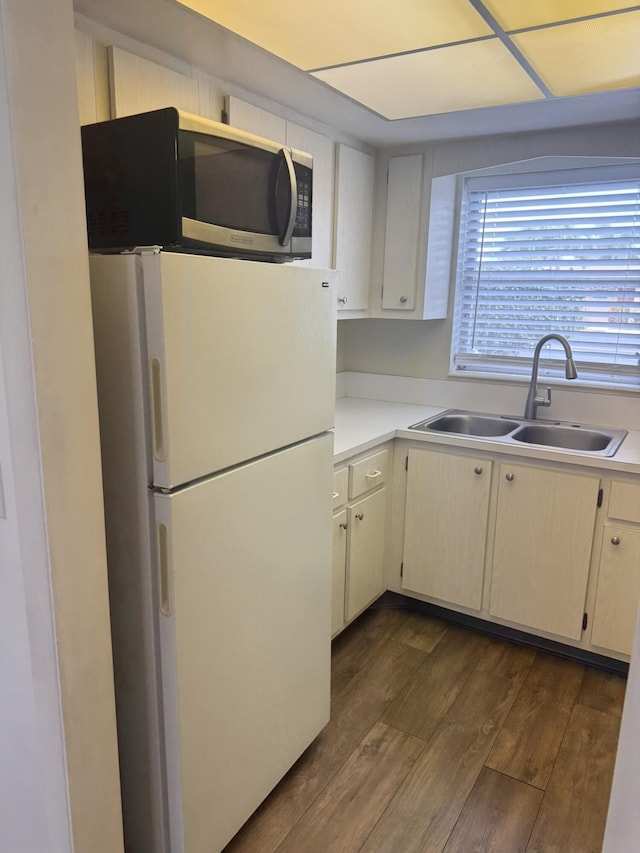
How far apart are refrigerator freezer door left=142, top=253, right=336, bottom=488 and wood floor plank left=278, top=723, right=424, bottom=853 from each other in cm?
110

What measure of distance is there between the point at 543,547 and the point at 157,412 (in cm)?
175

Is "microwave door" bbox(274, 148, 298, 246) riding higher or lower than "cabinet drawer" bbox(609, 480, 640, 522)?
higher

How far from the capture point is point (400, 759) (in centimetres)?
195

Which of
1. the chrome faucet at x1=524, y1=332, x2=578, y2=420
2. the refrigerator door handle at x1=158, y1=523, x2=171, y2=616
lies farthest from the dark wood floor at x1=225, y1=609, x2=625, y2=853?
the chrome faucet at x1=524, y1=332, x2=578, y2=420

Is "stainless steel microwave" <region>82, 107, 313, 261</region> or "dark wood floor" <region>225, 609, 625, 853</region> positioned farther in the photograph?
"dark wood floor" <region>225, 609, 625, 853</region>

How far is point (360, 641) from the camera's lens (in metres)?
2.59

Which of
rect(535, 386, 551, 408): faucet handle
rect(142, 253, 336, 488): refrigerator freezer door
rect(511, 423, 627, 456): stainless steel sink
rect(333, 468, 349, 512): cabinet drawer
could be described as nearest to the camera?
rect(142, 253, 336, 488): refrigerator freezer door

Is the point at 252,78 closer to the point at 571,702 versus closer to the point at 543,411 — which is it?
the point at 543,411

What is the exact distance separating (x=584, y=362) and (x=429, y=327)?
2.53 ft

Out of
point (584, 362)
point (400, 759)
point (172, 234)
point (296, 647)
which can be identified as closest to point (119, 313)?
point (172, 234)

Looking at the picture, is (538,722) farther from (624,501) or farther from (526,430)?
(526,430)

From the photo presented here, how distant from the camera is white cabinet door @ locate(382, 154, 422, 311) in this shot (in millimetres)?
2783

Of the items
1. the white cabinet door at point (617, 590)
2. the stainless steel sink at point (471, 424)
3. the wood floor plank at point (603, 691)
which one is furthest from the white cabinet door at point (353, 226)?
A: the wood floor plank at point (603, 691)

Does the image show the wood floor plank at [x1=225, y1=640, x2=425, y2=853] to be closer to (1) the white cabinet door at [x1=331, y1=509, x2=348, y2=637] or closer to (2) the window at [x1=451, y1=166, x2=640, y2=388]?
(1) the white cabinet door at [x1=331, y1=509, x2=348, y2=637]
